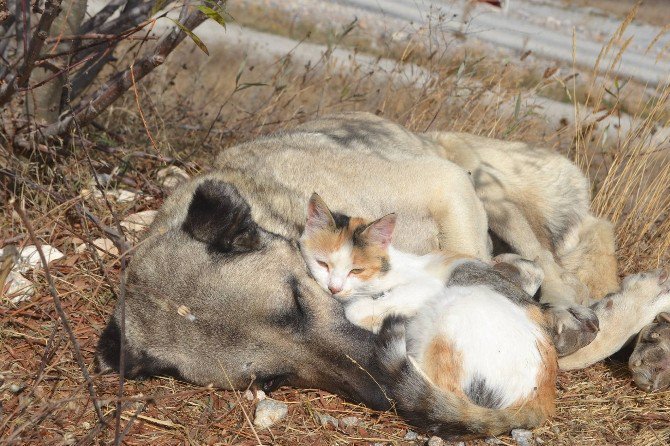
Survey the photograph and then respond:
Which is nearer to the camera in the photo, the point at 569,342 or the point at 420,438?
the point at 420,438

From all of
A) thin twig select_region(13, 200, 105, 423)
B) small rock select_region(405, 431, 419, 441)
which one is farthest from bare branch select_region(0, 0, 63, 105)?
small rock select_region(405, 431, 419, 441)

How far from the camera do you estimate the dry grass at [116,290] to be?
11.0 ft

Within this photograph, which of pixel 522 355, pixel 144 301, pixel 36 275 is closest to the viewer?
pixel 522 355

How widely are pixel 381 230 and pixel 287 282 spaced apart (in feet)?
1.70

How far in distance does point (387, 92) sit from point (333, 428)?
376 centimetres

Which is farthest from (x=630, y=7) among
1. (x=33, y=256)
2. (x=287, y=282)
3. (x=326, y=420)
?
(x=326, y=420)

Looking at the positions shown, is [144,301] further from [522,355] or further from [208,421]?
[522,355]

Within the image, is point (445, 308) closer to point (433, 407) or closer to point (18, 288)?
point (433, 407)

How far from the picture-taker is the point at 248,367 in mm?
3369

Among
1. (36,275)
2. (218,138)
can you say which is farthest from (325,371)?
(218,138)

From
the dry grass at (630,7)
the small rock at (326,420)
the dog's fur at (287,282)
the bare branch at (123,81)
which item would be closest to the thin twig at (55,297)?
the dog's fur at (287,282)

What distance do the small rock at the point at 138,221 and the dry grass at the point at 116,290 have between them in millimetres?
130

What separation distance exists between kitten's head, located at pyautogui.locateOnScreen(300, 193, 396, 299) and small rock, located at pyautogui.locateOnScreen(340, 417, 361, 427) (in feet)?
1.84

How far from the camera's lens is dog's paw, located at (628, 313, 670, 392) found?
13.0 ft
